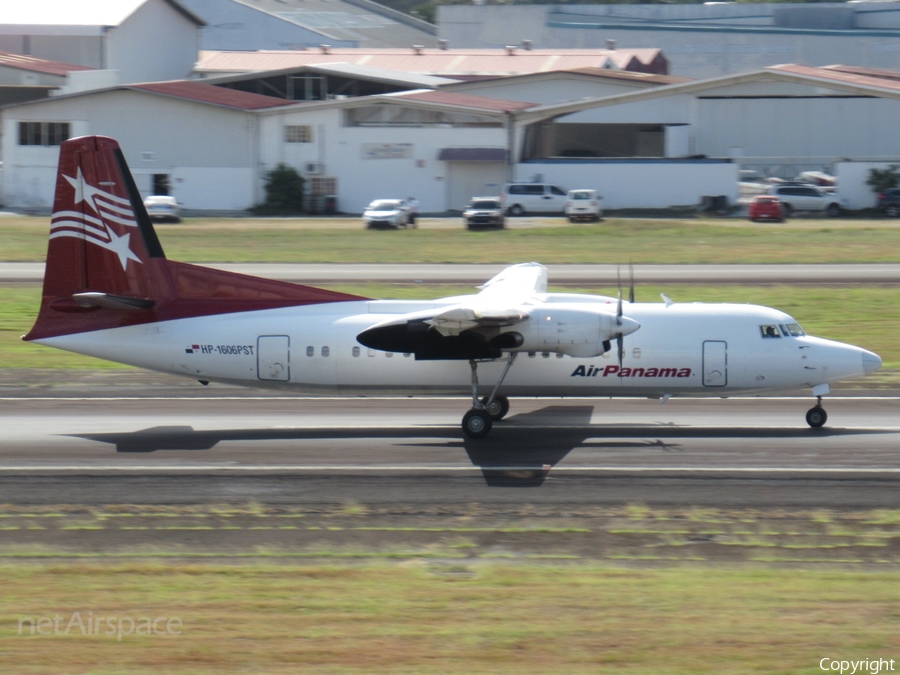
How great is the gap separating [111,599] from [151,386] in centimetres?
1433

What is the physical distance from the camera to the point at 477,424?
1977cm

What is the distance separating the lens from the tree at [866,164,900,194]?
65.6 metres

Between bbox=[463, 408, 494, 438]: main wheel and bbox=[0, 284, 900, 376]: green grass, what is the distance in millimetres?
12952

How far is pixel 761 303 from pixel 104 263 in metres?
23.2

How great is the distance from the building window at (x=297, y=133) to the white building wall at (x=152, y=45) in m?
28.7

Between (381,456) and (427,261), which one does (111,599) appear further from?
(427,261)

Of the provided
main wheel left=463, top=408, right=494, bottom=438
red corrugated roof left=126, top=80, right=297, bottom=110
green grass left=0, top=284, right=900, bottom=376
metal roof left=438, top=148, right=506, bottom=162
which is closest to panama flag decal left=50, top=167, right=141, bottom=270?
main wheel left=463, top=408, right=494, bottom=438

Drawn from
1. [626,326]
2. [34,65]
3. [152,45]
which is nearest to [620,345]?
[626,326]

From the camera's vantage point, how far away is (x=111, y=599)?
463 inches

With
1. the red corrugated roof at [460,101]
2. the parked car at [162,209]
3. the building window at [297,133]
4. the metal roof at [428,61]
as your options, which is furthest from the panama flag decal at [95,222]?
the metal roof at [428,61]

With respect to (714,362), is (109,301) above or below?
above

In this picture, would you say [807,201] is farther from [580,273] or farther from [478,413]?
[478,413]

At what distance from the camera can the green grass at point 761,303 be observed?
95.1 feet

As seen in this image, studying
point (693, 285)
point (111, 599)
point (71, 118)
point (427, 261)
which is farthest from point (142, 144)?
point (111, 599)
